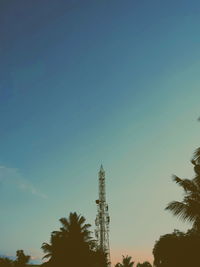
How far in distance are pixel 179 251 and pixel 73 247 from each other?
14541mm

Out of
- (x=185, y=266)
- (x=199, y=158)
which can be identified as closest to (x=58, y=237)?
(x=185, y=266)

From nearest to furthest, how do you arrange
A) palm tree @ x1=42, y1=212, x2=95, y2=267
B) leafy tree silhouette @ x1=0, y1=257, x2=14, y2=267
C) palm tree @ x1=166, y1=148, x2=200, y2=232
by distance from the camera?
palm tree @ x1=166, y1=148, x2=200, y2=232 → palm tree @ x1=42, y1=212, x2=95, y2=267 → leafy tree silhouette @ x1=0, y1=257, x2=14, y2=267

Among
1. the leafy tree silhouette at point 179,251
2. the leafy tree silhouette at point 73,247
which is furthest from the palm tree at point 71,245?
the leafy tree silhouette at point 179,251

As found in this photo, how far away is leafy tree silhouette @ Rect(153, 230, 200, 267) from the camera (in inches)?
A: 634

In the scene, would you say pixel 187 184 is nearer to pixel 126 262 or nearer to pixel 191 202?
pixel 191 202

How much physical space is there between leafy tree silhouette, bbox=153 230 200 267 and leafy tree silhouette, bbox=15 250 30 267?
2883 centimetres

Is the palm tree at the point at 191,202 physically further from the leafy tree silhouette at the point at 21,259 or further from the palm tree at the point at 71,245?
the leafy tree silhouette at the point at 21,259

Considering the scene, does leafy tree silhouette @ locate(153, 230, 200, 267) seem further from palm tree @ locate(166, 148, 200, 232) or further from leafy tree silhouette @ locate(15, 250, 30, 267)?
leafy tree silhouette @ locate(15, 250, 30, 267)

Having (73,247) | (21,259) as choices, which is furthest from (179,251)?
(21,259)

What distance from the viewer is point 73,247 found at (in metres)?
29.7

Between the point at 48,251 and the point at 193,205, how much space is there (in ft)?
71.6

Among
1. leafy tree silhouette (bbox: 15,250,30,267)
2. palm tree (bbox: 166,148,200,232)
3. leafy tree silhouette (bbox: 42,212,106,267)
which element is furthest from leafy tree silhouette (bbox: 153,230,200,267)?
leafy tree silhouette (bbox: 15,250,30,267)

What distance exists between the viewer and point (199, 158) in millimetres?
12164

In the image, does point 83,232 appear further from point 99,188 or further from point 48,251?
point 99,188
